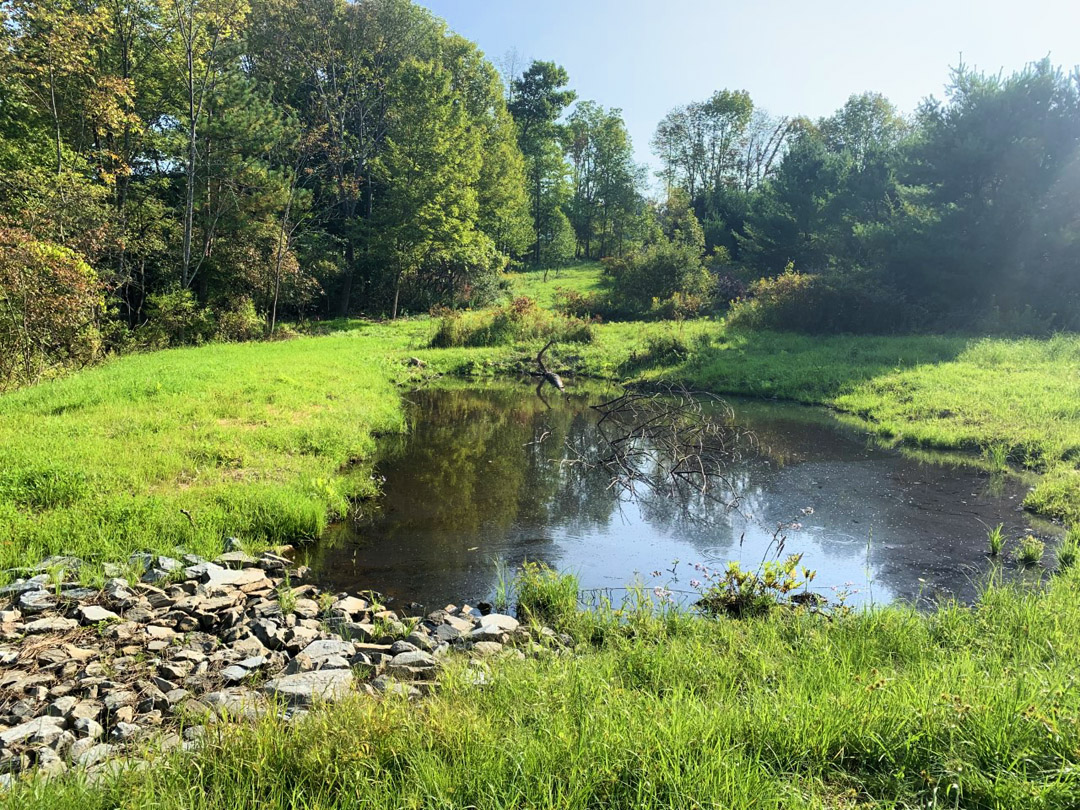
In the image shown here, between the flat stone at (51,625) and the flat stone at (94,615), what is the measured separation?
9 cm

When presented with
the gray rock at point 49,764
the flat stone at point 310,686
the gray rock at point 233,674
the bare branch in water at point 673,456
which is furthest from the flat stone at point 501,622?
the bare branch in water at point 673,456

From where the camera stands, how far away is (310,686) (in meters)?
4.64

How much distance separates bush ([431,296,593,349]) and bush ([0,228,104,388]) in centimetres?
1349

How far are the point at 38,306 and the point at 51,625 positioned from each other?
12.5 meters

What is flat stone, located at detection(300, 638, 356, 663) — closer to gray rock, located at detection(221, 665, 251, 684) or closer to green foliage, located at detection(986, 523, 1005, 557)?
gray rock, located at detection(221, 665, 251, 684)

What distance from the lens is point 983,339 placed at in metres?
22.0

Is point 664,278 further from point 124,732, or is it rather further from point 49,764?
point 49,764

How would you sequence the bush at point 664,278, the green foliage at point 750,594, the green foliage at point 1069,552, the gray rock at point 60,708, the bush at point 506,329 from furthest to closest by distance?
the bush at point 664,278 → the bush at point 506,329 → the green foliage at point 1069,552 → the green foliage at point 750,594 → the gray rock at point 60,708

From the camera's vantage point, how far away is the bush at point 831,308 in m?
25.9

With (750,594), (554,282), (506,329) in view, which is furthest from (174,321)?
(554,282)

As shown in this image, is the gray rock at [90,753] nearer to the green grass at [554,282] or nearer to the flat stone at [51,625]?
the flat stone at [51,625]

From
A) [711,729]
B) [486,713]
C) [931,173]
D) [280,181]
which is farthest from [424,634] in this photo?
[931,173]

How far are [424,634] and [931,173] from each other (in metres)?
29.0

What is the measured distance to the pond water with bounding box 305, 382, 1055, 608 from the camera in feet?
25.1
